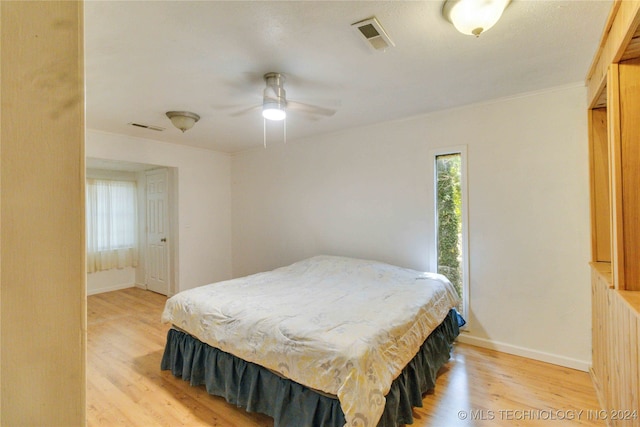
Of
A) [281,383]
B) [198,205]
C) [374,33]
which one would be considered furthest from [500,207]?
[198,205]

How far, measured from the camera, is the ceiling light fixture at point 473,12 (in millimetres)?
1390

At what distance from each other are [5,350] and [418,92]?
112 inches

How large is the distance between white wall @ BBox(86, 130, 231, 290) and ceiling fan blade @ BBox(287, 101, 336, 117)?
245cm

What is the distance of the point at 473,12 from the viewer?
4.66 feet

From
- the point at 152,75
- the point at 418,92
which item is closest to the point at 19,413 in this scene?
the point at 152,75

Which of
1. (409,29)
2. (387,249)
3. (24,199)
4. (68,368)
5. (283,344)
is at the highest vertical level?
(409,29)

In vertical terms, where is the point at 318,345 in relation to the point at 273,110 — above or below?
below

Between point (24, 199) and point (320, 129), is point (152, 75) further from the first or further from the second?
point (24, 199)

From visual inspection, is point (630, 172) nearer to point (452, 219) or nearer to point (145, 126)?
point (452, 219)

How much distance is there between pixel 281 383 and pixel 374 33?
216 cm

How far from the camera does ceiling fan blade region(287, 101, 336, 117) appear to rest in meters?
2.84

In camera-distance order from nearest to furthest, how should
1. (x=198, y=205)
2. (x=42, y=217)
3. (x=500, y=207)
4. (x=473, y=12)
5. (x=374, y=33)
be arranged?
(x=42, y=217) → (x=473, y=12) → (x=374, y=33) → (x=500, y=207) → (x=198, y=205)

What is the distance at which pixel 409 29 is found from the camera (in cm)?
168

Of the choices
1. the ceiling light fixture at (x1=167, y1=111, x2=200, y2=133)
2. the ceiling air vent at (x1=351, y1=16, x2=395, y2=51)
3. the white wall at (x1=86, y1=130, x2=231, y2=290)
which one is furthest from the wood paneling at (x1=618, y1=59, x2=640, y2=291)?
the white wall at (x1=86, y1=130, x2=231, y2=290)
